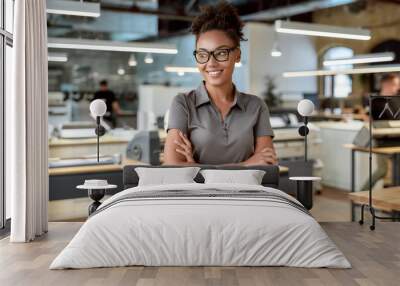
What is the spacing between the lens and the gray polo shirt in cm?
421

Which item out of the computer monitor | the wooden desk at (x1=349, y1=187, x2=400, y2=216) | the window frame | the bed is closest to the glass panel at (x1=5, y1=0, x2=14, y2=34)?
the window frame

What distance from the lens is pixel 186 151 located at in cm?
421

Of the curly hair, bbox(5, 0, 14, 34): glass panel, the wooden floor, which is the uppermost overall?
bbox(5, 0, 14, 34): glass panel

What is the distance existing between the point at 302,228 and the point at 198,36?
1.72 meters

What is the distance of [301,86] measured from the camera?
625 inches

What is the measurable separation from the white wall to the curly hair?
408 inches

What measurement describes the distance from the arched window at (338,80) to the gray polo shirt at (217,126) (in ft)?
42.9

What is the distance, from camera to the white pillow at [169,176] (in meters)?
4.38

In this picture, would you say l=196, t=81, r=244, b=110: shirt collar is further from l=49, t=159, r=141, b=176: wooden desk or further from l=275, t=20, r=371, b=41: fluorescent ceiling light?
l=275, t=20, r=371, b=41: fluorescent ceiling light

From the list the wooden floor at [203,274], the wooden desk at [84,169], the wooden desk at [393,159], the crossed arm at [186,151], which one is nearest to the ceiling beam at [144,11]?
the wooden desk at [393,159]

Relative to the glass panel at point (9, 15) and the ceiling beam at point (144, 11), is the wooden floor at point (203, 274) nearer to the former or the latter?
the glass panel at point (9, 15)

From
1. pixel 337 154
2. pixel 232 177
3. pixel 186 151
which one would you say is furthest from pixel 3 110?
pixel 337 154

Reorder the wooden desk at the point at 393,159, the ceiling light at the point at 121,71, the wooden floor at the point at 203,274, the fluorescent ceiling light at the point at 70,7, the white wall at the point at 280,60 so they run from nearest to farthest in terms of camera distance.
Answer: the wooden floor at the point at 203,274 → the fluorescent ceiling light at the point at 70,7 → the wooden desk at the point at 393,159 → the white wall at the point at 280,60 → the ceiling light at the point at 121,71

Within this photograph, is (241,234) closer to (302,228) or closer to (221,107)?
(302,228)
